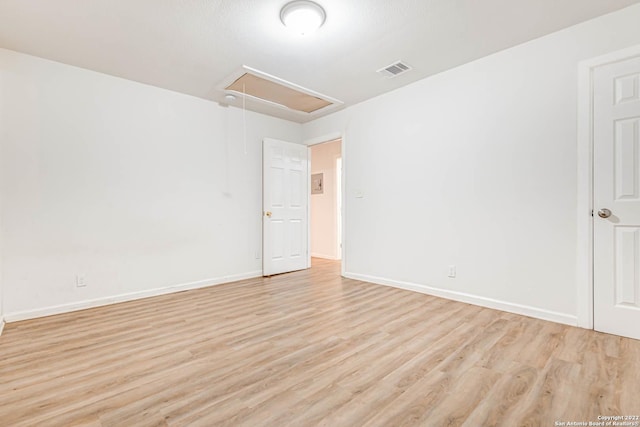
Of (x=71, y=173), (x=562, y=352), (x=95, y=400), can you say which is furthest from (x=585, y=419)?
(x=71, y=173)

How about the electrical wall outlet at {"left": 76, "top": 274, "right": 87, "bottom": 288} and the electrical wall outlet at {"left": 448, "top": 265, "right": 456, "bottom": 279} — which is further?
the electrical wall outlet at {"left": 448, "top": 265, "right": 456, "bottom": 279}

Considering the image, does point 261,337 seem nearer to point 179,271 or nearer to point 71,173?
point 179,271

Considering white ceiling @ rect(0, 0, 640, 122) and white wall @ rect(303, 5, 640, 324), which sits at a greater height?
white ceiling @ rect(0, 0, 640, 122)

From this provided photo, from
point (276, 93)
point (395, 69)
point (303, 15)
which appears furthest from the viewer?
point (276, 93)

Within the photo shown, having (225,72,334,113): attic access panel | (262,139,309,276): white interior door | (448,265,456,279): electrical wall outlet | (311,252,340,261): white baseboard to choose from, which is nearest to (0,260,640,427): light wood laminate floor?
(448,265,456,279): electrical wall outlet

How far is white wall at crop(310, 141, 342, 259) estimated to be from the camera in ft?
20.5

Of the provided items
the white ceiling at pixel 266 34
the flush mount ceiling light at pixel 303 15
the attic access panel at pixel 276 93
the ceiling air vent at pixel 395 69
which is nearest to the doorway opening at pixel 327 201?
the attic access panel at pixel 276 93

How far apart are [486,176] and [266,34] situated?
2.49 metres

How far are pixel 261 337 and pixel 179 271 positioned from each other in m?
2.01

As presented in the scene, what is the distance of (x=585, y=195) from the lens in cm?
242

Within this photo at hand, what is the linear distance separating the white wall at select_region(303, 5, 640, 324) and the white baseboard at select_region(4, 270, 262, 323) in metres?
2.01

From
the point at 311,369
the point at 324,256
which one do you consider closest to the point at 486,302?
the point at 311,369

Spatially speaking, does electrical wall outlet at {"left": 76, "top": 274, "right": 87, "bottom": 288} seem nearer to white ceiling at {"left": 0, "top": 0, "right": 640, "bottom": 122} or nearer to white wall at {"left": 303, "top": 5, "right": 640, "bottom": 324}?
white ceiling at {"left": 0, "top": 0, "right": 640, "bottom": 122}

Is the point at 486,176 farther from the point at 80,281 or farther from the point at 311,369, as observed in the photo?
the point at 80,281
